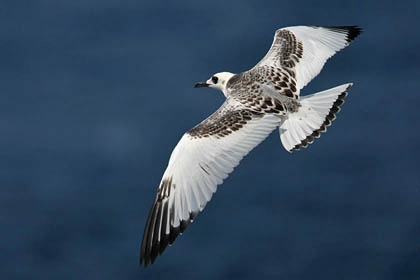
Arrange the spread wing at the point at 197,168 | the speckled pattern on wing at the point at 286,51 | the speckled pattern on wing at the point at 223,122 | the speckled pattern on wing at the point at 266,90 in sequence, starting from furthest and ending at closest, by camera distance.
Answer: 1. the speckled pattern on wing at the point at 286,51
2. the speckled pattern on wing at the point at 266,90
3. the speckled pattern on wing at the point at 223,122
4. the spread wing at the point at 197,168

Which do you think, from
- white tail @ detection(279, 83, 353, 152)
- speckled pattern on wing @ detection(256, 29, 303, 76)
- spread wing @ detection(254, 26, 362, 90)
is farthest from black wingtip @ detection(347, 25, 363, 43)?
white tail @ detection(279, 83, 353, 152)

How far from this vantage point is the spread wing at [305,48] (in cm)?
973

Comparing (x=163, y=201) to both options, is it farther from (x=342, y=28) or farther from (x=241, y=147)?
(x=342, y=28)

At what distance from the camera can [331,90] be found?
902cm

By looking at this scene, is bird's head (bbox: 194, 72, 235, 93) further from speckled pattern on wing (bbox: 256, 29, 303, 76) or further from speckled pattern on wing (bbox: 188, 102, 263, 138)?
speckled pattern on wing (bbox: 188, 102, 263, 138)

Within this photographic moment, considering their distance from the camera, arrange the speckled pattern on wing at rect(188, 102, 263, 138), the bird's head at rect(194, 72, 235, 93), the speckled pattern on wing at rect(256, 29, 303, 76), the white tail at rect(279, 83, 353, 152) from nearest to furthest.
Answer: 1. the speckled pattern on wing at rect(188, 102, 263, 138)
2. the white tail at rect(279, 83, 353, 152)
3. the speckled pattern on wing at rect(256, 29, 303, 76)
4. the bird's head at rect(194, 72, 235, 93)

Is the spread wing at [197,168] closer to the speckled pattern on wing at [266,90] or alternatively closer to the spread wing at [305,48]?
the speckled pattern on wing at [266,90]

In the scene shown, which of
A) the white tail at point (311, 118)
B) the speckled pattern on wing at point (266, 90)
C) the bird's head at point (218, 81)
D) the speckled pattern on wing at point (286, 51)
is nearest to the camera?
the white tail at point (311, 118)

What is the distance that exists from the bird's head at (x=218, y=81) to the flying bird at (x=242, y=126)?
20mm

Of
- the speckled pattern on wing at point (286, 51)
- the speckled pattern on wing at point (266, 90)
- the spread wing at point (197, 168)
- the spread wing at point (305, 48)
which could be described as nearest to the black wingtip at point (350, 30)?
the spread wing at point (305, 48)

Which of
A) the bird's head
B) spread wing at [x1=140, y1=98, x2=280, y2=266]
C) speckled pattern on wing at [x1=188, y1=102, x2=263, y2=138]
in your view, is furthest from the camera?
the bird's head

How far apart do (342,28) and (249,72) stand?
1.90 metres

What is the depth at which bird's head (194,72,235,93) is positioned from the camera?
33.1 feet

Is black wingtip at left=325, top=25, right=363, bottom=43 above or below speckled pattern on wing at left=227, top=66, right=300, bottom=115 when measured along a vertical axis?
above
